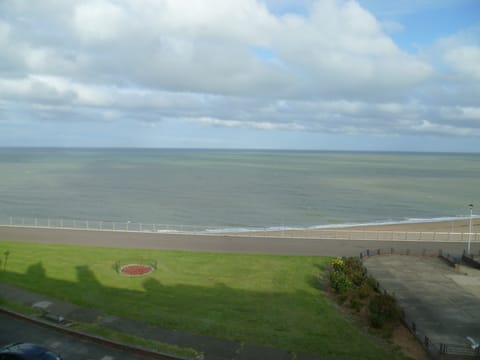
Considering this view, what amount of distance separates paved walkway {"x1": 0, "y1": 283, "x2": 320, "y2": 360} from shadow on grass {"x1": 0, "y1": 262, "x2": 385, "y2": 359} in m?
0.46

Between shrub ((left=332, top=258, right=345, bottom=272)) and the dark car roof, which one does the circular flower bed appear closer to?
the dark car roof

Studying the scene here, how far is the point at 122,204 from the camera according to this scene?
68.6m

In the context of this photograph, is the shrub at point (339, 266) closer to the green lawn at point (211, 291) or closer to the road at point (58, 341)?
the green lawn at point (211, 291)

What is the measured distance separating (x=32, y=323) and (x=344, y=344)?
12.5 metres

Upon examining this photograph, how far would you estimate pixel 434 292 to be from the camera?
2053cm

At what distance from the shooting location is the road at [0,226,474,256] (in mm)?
30345

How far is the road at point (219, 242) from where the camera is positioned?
30345 millimetres

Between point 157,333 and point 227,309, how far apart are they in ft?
12.9

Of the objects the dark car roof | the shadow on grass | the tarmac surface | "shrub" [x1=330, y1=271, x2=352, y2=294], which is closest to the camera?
the dark car roof

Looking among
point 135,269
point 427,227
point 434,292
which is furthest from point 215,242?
point 427,227

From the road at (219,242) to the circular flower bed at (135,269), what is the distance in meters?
5.41

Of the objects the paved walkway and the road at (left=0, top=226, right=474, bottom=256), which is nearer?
the paved walkway

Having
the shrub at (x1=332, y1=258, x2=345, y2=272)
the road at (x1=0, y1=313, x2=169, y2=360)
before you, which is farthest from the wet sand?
the road at (x1=0, y1=313, x2=169, y2=360)

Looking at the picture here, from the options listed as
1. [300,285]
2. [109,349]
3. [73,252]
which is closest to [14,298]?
[109,349]
